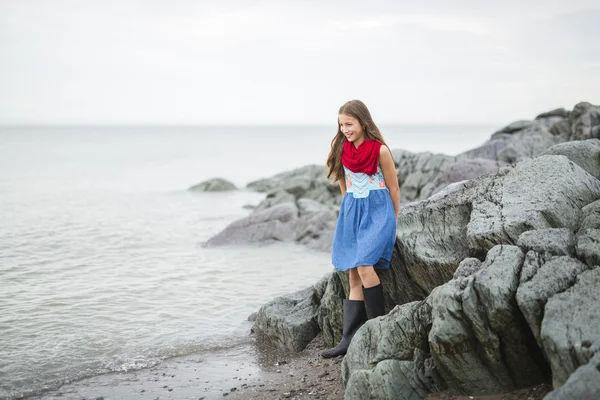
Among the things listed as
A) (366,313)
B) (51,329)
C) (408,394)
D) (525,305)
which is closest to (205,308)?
(51,329)

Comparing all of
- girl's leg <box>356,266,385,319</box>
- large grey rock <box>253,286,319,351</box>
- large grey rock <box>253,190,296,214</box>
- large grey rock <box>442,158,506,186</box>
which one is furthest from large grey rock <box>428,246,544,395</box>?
large grey rock <box>253,190,296,214</box>

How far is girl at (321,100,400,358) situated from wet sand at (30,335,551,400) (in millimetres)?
486

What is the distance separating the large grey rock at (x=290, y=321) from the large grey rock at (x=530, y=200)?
2.62 metres

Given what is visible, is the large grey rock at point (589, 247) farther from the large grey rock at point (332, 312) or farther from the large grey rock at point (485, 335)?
the large grey rock at point (332, 312)

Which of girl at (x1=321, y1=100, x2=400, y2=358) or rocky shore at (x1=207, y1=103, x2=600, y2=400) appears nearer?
rocky shore at (x1=207, y1=103, x2=600, y2=400)

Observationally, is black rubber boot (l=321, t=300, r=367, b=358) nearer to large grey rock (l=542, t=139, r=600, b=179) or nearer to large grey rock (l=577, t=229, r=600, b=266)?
large grey rock (l=577, t=229, r=600, b=266)

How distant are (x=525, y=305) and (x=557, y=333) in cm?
34

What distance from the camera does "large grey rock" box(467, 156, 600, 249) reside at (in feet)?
17.4

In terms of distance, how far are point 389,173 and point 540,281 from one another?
2.25 meters

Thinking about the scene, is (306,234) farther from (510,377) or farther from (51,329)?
(510,377)

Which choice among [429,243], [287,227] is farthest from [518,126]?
[429,243]

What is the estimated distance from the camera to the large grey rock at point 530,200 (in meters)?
5.30

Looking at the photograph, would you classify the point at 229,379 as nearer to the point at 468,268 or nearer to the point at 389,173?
the point at 389,173

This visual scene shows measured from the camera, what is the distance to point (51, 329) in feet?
28.8
